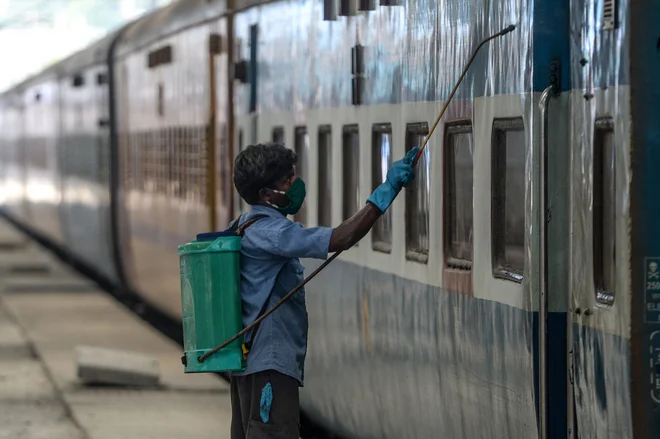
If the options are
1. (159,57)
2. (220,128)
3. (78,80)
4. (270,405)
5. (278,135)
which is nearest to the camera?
(270,405)

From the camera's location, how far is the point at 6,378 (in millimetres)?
13078

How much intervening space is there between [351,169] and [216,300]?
114 inches

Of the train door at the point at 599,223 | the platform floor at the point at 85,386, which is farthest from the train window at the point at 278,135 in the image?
the train door at the point at 599,223

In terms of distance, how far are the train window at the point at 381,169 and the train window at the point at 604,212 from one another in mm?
2603

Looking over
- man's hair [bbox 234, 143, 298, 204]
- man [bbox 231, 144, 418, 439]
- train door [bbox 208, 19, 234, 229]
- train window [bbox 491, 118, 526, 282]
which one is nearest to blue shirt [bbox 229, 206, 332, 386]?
man [bbox 231, 144, 418, 439]

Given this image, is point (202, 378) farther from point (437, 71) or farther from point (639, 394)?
point (639, 394)

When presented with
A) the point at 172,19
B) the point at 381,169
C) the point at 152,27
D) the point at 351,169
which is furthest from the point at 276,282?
the point at 152,27

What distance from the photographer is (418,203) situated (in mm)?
7422

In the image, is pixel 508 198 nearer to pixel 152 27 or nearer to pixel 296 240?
pixel 296 240

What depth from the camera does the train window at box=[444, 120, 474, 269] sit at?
6.63m

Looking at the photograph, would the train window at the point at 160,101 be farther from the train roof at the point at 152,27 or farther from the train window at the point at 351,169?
the train window at the point at 351,169

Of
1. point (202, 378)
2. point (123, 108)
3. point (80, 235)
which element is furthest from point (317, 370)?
point (80, 235)

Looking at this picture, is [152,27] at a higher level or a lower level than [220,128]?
higher

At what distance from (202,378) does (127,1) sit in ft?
128
